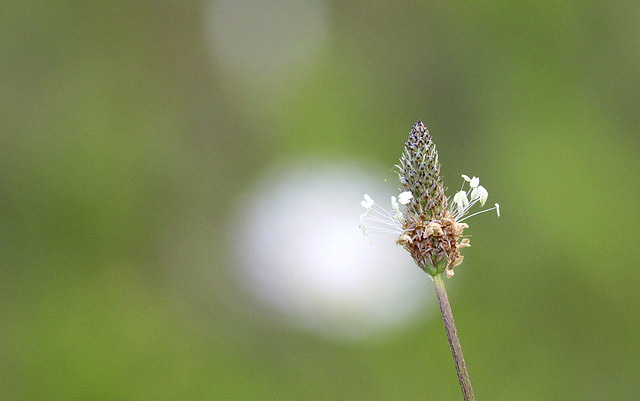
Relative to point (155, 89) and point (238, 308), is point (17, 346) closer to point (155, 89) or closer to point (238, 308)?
point (238, 308)

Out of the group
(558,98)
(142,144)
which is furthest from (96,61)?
(558,98)

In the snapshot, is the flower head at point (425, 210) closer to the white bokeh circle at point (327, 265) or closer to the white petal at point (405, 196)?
the white petal at point (405, 196)

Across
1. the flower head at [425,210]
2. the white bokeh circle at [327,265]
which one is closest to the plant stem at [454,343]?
the flower head at [425,210]

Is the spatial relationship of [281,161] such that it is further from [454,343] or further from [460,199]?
[454,343]

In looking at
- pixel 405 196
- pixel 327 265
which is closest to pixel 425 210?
pixel 405 196

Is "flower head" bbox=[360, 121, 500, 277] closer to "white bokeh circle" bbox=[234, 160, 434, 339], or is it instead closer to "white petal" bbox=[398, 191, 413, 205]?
"white petal" bbox=[398, 191, 413, 205]
